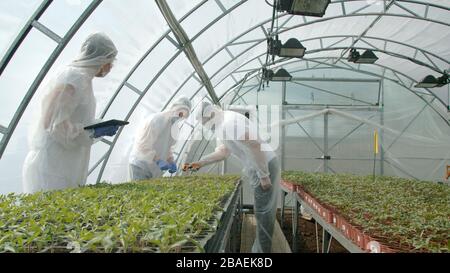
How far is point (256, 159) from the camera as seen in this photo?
4.54m

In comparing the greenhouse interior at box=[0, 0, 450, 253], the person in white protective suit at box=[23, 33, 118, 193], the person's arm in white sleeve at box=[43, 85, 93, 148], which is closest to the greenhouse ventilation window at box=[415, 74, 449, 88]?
the greenhouse interior at box=[0, 0, 450, 253]

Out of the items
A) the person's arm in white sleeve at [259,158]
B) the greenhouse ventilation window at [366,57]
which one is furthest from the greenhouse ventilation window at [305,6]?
the greenhouse ventilation window at [366,57]

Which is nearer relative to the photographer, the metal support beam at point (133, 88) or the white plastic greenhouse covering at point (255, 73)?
the white plastic greenhouse covering at point (255, 73)

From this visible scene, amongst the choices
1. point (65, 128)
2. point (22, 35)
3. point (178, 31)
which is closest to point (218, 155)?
point (178, 31)

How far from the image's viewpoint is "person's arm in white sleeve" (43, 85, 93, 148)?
3018 mm

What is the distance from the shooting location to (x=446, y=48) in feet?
30.3

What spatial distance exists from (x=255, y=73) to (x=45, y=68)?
9770mm

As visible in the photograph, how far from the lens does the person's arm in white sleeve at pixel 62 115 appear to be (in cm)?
302

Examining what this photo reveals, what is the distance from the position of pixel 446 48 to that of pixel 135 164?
853 cm

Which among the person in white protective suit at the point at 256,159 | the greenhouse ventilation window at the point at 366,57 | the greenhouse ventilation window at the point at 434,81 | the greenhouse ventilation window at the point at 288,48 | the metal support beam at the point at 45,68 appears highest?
the greenhouse ventilation window at the point at 366,57

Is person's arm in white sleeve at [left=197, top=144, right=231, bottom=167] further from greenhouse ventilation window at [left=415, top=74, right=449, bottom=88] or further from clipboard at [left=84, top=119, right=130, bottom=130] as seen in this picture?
greenhouse ventilation window at [left=415, top=74, right=449, bottom=88]

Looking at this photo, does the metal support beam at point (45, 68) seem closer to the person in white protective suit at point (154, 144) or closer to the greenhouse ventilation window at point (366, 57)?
the person in white protective suit at point (154, 144)

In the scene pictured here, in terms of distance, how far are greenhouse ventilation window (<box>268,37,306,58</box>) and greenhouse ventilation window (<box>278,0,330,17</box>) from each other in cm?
195
